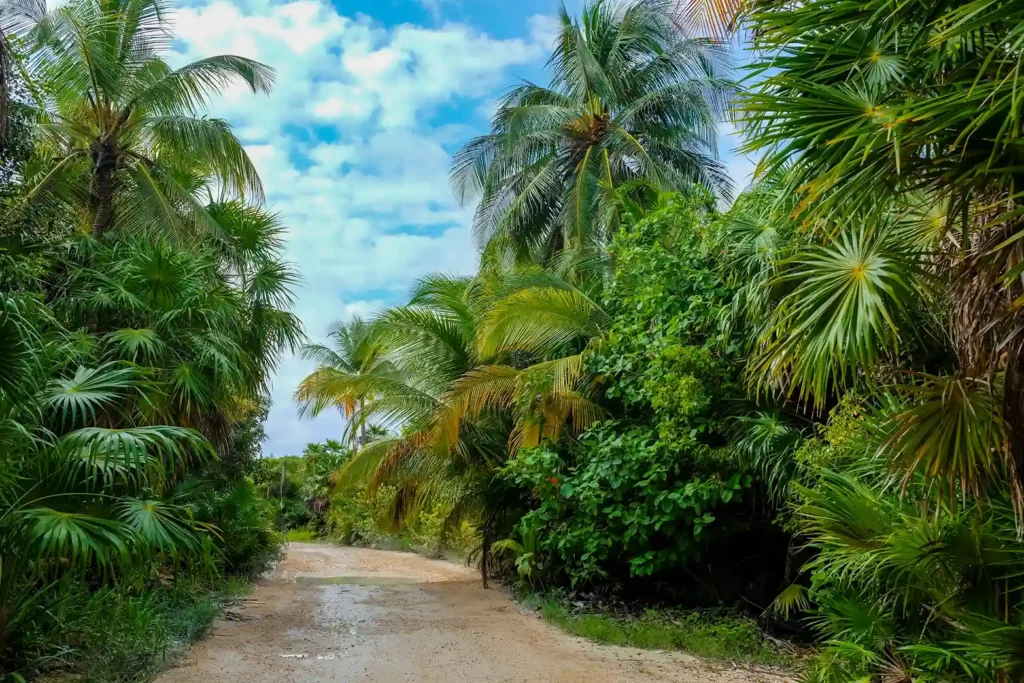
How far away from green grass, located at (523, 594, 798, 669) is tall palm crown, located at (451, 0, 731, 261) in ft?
27.2

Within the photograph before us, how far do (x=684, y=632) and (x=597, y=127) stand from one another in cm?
1200

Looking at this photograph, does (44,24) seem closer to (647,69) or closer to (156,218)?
(156,218)

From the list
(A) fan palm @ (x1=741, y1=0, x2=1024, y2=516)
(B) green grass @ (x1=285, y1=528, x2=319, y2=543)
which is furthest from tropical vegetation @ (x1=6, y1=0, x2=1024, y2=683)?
(B) green grass @ (x1=285, y1=528, x2=319, y2=543)

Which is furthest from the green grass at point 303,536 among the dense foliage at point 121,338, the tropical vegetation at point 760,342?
the tropical vegetation at point 760,342

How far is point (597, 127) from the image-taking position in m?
17.7

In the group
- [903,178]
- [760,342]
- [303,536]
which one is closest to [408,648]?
[760,342]

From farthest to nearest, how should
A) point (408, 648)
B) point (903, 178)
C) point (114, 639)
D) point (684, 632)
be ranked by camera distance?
point (684, 632) → point (408, 648) → point (114, 639) → point (903, 178)

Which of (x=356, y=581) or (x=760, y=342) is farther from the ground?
(x=760, y=342)

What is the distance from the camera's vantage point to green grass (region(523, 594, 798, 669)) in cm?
837

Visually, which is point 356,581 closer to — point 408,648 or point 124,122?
point 408,648

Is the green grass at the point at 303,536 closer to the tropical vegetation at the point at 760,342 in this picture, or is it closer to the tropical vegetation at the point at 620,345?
the tropical vegetation at the point at 620,345

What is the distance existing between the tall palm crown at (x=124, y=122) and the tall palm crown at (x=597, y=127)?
22.2ft

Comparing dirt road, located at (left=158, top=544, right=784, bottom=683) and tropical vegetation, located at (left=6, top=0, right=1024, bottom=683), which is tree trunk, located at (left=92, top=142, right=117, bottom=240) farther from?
dirt road, located at (left=158, top=544, right=784, bottom=683)

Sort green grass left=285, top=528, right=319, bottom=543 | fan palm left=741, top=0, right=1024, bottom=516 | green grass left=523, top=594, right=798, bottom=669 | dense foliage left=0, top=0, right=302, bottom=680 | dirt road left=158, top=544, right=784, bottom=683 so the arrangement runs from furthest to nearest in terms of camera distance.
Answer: green grass left=285, top=528, right=319, bottom=543 → green grass left=523, top=594, right=798, bottom=669 → dirt road left=158, top=544, right=784, bottom=683 → dense foliage left=0, top=0, right=302, bottom=680 → fan palm left=741, top=0, right=1024, bottom=516
